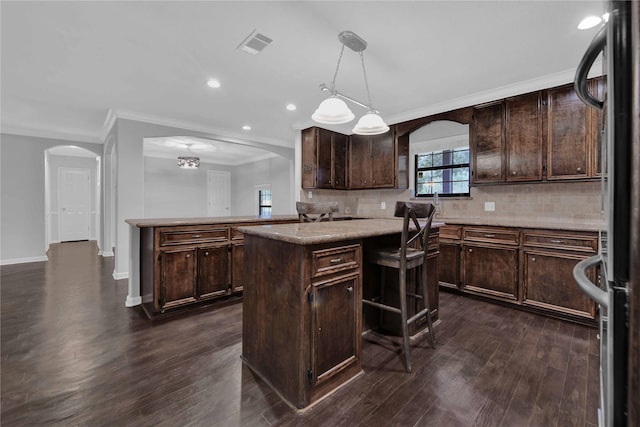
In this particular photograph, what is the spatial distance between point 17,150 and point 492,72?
7.83 m

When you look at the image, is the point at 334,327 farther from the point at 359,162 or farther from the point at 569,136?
the point at 359,162

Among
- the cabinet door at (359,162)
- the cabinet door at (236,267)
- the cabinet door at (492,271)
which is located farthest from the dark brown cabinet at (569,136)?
the cabinet door at (236,267)

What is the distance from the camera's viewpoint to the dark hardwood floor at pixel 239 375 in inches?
60.0

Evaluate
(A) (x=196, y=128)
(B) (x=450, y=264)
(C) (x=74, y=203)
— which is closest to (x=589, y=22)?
(B) (x=450, y=264)

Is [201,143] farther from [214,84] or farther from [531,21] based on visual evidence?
[531,21]

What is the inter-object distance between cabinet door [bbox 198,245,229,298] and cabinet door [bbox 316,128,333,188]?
2271 millimetres

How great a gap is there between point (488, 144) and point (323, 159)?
254 cm

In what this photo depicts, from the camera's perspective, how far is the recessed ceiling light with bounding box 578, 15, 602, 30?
2.18m

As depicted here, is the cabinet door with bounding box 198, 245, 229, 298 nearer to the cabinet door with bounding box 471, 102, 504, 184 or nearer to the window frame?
the window frame

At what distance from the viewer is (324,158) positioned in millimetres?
5059

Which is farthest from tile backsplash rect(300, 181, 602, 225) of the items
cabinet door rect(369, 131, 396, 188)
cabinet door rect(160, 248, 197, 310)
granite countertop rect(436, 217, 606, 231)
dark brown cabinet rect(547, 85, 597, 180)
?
cabinet door rect(160, 248, 197, 310)

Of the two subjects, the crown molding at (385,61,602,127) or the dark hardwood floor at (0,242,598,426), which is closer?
the dark hardwood floor at (0,242,598,426)

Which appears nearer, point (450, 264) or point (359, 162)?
point (450, 264)

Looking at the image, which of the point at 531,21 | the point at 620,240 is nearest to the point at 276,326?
the point at 620,240
